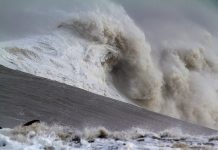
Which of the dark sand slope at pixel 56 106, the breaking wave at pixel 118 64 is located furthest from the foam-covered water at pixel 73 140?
the breaking wave at pixel 118 64

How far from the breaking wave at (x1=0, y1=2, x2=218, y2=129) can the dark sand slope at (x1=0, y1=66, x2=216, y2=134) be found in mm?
1826

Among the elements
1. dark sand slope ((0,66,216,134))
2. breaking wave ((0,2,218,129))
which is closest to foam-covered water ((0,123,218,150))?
dark sand slope ((0,66,216,134))

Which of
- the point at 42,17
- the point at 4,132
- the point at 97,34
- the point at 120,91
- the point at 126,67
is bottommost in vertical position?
the point at 4,132

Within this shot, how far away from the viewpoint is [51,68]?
21.0 meters

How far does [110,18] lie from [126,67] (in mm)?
3669

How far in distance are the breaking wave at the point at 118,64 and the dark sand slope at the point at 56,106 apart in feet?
5.99

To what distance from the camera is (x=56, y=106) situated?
15453 millimetres

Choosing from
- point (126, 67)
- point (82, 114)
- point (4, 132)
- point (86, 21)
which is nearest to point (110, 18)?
point (86, 21)

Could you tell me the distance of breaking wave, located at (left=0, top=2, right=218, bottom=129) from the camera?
21500 mm

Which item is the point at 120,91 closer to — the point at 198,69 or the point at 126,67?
the point at 126,67

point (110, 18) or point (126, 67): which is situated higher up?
point (110, 18)

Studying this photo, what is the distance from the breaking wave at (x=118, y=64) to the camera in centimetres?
2150

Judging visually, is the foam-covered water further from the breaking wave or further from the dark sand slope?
the breaking wave

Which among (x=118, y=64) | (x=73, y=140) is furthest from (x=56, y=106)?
(x=118, y=64)
